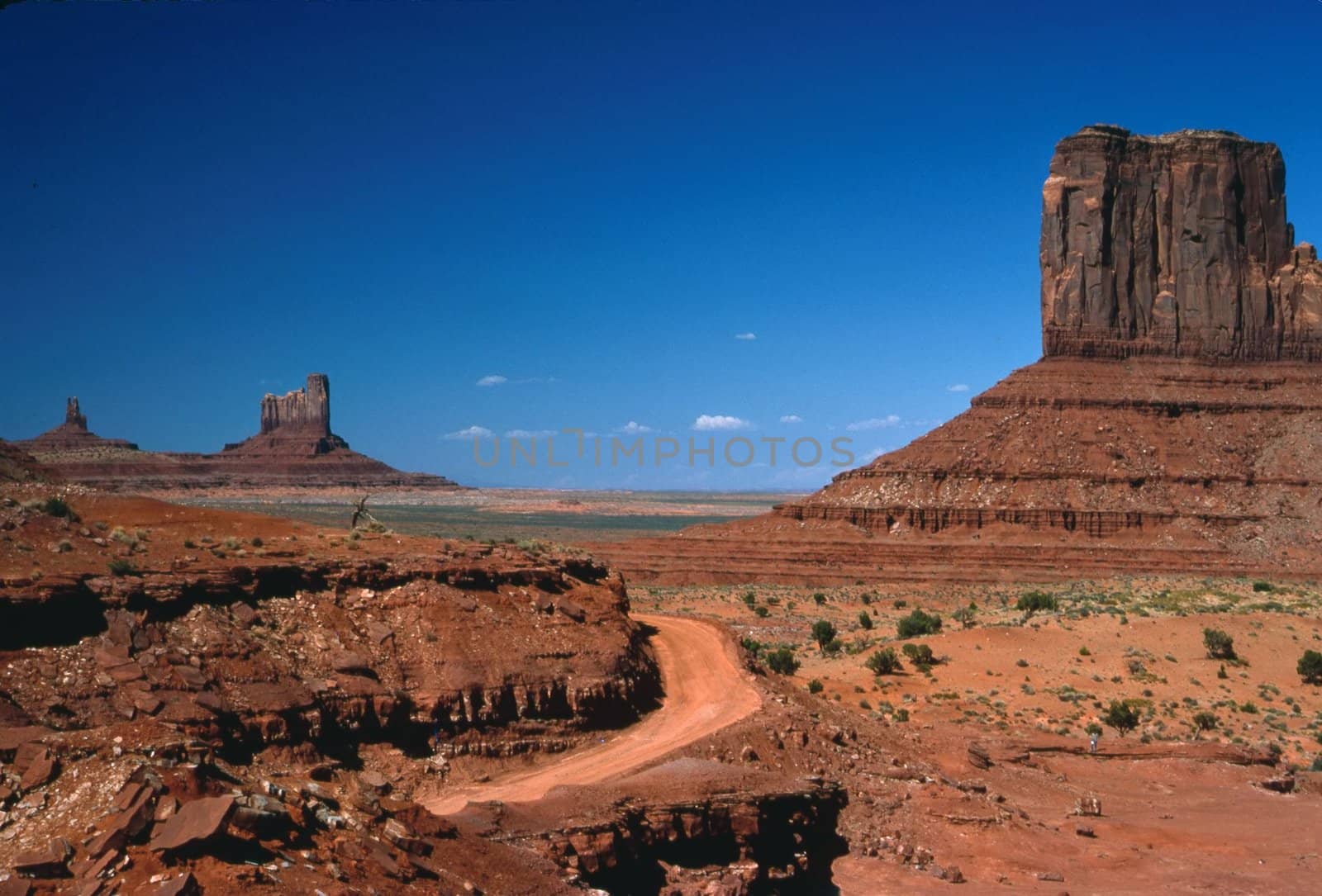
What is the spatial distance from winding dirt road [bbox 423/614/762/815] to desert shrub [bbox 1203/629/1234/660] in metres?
18.4

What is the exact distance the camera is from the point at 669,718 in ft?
66.4

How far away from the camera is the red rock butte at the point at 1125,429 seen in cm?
6925

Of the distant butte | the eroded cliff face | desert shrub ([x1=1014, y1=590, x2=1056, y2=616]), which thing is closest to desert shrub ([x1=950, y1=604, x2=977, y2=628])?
desert shrub ([x1=1014, y1=590, x2=1056, y2=616])

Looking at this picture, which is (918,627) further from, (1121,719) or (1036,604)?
(1121,719)

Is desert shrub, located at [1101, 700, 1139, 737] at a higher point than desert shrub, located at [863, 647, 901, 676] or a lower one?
lower

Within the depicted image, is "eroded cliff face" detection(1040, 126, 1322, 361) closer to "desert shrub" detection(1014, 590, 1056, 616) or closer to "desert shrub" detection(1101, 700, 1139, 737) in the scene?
"desert shrub" detection(1014, 590, 1056, 616)

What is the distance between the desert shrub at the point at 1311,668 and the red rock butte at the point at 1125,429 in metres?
31.0

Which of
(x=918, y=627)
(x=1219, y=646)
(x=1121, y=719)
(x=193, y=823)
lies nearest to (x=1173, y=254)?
(x=918, y=627)

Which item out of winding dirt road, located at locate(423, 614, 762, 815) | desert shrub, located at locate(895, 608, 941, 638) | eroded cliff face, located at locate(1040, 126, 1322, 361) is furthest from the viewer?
eroded cliff face, located at locate(1040, 126, 1322, 361)

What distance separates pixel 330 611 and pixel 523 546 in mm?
7385

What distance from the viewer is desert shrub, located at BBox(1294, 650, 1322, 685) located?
3422 cm

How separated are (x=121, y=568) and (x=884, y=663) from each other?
24.6 metres

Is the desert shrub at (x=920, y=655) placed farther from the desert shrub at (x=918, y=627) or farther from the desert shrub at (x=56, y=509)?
the desert shrub at (x=56, y=509)

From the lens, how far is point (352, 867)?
1002 cm
